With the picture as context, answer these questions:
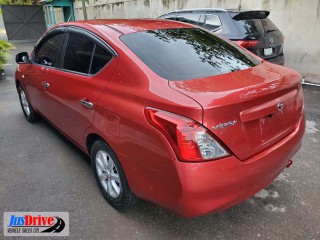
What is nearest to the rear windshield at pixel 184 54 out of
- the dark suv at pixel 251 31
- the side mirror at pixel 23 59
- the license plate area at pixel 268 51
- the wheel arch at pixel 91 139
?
the wheel arch at pixel 91 139

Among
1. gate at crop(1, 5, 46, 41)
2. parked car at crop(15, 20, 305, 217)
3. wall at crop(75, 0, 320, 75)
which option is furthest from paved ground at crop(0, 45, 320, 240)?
gate at crop(1, 5, 46, 41)

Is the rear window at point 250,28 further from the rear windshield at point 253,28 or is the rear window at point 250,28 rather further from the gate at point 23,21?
the gate at point 23,21

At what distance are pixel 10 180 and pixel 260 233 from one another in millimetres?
2633

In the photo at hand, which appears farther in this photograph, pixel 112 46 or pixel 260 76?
pixel 112 46

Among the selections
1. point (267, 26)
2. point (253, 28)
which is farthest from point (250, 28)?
point (267, 26)

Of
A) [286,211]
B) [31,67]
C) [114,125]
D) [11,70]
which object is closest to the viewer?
[114,125]

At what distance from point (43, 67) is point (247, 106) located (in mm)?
2711

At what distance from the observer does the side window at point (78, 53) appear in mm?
2723

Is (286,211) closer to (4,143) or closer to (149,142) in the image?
(149,142)

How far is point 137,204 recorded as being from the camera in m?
2.70

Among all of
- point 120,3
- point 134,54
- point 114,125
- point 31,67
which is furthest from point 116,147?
point 120,3

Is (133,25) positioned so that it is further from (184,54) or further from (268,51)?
(268,51)

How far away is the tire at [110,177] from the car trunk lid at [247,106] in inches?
34.9

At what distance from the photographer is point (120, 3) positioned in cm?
1319
